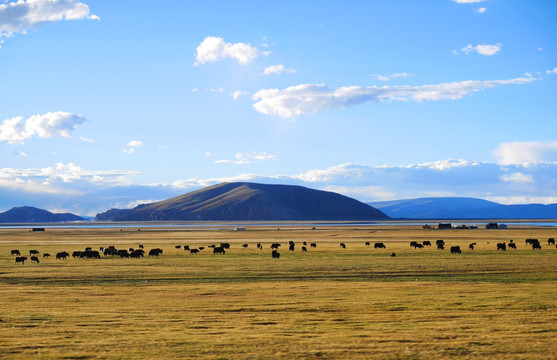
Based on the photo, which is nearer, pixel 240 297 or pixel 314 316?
pixel 314 316

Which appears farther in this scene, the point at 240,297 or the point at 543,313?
the point at 240,297

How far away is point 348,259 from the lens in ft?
182

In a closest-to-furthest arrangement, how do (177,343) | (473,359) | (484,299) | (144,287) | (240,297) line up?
(473,359) < (177,343) < (484,299) < (240,297) < (144,287)

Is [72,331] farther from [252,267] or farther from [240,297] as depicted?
[252,267]

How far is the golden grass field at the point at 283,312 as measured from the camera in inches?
693

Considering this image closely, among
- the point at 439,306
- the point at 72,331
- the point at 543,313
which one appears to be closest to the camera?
the point at 72,331

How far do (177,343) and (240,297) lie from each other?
11.6m

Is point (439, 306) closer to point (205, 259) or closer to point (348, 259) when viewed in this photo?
point (348, 259)

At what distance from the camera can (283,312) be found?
82.9 ft

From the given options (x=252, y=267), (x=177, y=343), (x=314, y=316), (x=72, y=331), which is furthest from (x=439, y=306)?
(x=252, y=267)

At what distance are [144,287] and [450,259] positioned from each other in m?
30.6

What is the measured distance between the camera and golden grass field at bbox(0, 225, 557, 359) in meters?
17.6

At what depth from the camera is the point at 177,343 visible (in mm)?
18516

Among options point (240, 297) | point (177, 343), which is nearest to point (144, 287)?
point (240, 297)
